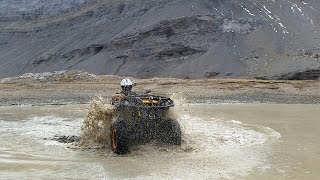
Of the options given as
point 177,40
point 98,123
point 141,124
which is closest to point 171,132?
point 141,124

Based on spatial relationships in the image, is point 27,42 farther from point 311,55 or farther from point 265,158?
point 265,158

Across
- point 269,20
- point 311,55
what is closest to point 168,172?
point 311,55

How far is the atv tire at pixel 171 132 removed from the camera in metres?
13.2

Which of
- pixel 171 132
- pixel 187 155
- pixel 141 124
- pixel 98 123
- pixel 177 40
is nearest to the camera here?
pixel 187 155

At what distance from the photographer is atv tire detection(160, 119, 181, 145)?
43.4 ft

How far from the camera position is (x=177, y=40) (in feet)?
215

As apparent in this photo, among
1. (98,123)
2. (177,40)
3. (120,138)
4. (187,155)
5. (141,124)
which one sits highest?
(177,40)

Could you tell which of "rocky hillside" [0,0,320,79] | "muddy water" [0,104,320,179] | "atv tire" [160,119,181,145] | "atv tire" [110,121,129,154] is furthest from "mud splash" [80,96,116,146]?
"rocky hillside" [0,0,320,79]

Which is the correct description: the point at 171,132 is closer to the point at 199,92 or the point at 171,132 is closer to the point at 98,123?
the point at 98,123

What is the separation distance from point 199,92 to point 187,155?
2550 centimetres

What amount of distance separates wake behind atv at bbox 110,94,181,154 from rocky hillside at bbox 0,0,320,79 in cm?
3660

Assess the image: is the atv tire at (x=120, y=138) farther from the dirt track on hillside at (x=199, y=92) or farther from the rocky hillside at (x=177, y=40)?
the rocky hillside at (x=177, y=40)

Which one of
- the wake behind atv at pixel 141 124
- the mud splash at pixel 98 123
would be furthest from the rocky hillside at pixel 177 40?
the wake behind atv at pixel 141 124

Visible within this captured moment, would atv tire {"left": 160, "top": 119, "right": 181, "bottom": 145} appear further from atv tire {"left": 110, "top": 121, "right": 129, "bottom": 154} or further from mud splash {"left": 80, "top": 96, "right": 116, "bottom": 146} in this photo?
mud splash {"left": 80, "top": 96, "right": 116, "bottom": 146}
